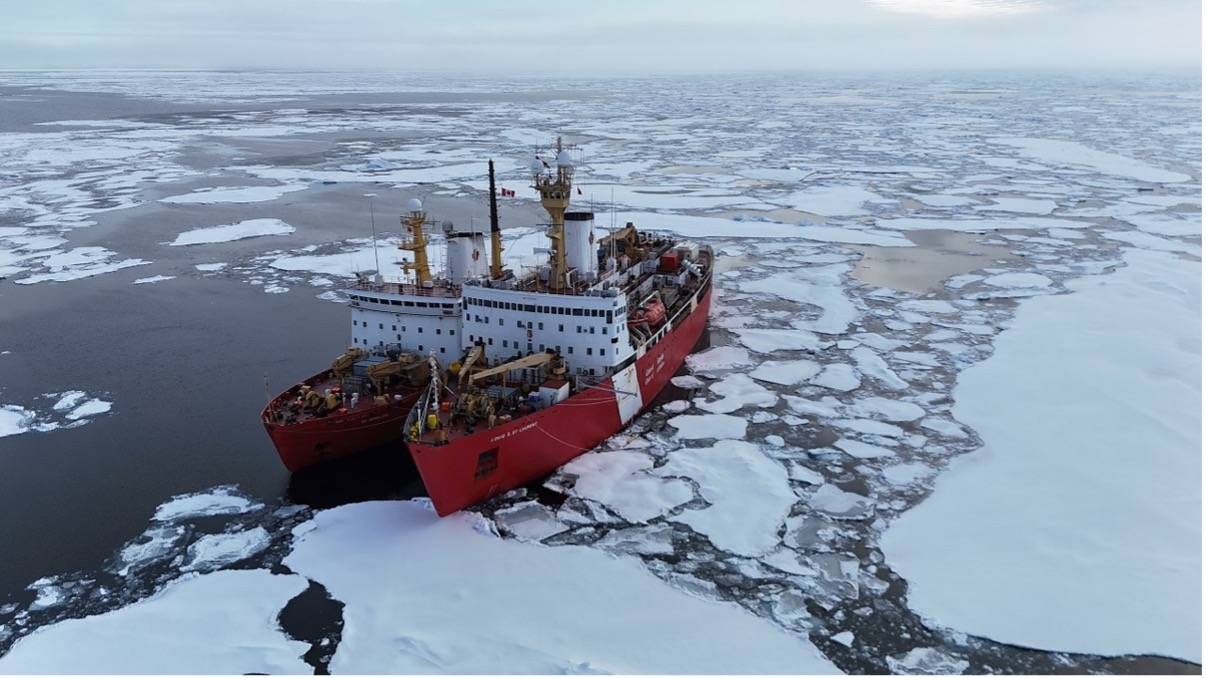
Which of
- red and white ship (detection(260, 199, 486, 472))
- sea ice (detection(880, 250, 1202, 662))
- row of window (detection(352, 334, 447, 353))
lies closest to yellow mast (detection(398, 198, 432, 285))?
red and white ship (detection(260, 199, 486, 472))

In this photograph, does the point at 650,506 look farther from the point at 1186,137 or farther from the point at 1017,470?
the point at 1186,137

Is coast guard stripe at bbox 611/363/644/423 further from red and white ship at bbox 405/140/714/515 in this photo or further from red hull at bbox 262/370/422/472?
red hull at bbox 262/370/422/472

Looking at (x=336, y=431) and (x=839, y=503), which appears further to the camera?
(x=336, y=431)

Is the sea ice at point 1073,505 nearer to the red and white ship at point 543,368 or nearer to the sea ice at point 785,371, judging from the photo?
the sea ice at point 785,371

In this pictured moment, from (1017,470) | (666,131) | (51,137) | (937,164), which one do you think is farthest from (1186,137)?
(51,137)

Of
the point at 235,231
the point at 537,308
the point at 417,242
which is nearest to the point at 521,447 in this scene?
the point at 537,308

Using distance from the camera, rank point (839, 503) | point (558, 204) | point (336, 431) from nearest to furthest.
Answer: point (839, 503), point (336, 431), point (558, 204)

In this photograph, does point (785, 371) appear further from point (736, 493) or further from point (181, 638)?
point (181, 638)

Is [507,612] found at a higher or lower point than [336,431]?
lower
